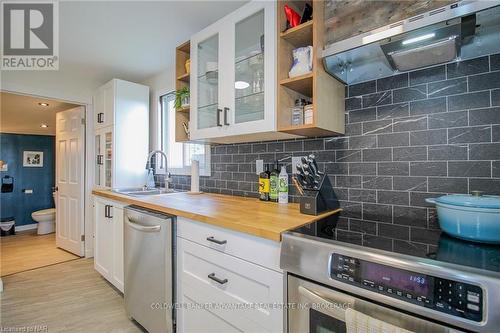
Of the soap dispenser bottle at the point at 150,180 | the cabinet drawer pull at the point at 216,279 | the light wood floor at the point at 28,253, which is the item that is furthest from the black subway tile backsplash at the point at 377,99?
the light wood floor at the point at 28,253

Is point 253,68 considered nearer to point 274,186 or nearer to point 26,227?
point 274,186

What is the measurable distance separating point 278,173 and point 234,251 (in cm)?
72

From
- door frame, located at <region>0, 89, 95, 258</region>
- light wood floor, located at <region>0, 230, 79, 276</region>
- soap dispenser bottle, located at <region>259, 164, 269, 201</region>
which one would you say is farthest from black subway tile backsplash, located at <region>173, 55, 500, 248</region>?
light wood floor, located at <region>0, 230, 79, 276</region>

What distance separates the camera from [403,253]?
726mm

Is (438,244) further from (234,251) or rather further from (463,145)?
(234,251)

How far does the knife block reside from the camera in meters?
1.22

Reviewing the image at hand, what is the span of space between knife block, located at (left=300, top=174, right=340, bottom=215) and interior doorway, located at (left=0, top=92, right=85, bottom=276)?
3143 mm

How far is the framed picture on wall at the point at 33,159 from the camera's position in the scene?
519 cm

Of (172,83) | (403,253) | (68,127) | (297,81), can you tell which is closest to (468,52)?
(297,81)

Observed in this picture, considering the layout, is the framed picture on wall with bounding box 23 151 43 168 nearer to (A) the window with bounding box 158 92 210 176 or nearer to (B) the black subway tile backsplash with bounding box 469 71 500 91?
(A) the window with bounding box 158 92 210 176

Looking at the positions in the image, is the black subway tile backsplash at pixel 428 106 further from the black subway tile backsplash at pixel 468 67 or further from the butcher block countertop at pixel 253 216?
the butcher block countertop at pixel 253 216

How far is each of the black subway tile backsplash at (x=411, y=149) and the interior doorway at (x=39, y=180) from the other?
332 cm

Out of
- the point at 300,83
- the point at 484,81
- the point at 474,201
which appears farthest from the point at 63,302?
the point at 484,81

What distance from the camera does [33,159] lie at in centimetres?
529
